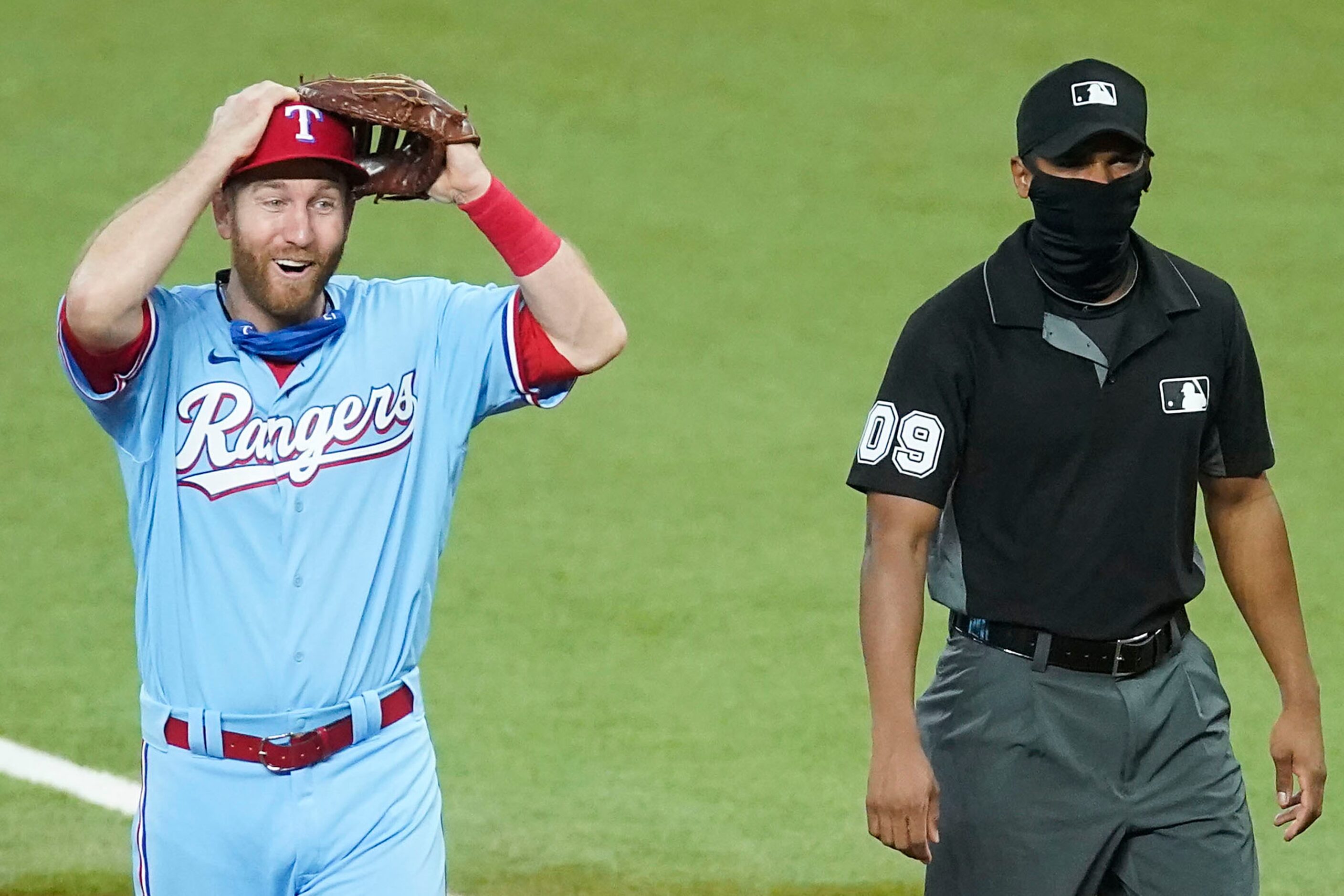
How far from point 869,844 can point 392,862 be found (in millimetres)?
2364

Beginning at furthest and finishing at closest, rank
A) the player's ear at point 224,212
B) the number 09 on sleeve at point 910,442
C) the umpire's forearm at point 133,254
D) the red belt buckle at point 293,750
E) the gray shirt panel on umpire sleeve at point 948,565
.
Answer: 1. the gray shirt panel on umpire sleeve at point 948,565
2. the number 09 on sleeve at point 910,442
3. the player's ear at point 224,212
4. the red belt buckle at point 293,750
5. the umpire's forearm at point 133,254

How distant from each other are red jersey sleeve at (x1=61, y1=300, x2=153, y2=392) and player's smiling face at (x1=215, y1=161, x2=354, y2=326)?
189 mm

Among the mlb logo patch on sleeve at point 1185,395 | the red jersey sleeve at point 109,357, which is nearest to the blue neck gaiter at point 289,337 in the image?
the red jersey sleeve at point 109,357

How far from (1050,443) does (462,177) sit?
1148 mm

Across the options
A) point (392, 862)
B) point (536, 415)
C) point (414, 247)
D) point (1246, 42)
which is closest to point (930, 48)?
point (1246, 42)

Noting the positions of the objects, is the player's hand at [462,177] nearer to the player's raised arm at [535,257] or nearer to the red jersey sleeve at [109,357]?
the player's raised arm at [535,257]

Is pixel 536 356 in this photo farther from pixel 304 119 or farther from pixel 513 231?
pixel 304 119

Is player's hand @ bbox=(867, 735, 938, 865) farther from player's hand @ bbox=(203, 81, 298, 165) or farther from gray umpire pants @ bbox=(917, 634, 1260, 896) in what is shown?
player's hand @ bbox=(203, 81, 298, 165)

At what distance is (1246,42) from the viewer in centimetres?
1152

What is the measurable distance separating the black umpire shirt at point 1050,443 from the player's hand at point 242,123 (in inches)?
46.7

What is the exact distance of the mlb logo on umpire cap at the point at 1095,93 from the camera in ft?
12.4

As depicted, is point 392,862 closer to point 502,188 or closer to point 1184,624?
point 502,188

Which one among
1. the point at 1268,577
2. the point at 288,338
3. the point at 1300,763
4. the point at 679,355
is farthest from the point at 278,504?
the point at 679,355

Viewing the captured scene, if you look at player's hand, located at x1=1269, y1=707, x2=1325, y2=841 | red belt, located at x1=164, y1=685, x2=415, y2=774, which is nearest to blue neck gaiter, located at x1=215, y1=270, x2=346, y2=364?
red belt, located at x1=164, y1=685, x2=415, y2=774
